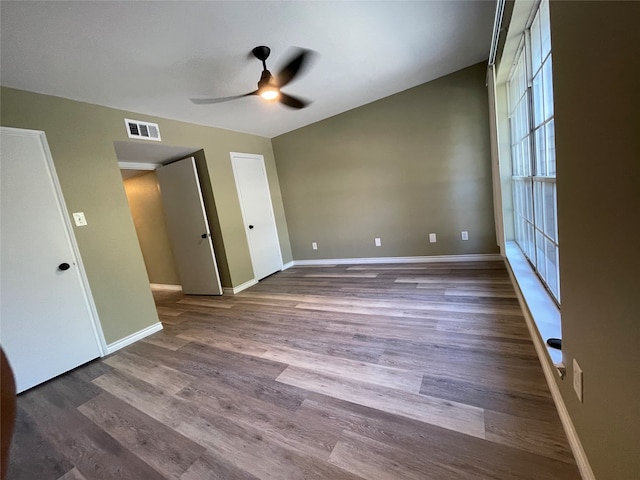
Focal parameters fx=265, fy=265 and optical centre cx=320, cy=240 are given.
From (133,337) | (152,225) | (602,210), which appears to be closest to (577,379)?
(602,210)

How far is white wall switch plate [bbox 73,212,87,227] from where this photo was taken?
7.57 ft

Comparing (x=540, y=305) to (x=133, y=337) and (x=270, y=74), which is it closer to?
(x=270, y=74)

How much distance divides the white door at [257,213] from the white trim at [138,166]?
112cm

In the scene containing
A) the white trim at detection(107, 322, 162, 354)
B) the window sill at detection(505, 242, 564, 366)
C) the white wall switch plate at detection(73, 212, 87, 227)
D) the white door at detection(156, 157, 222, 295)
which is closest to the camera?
the window sill at detection(505, 242, 564, 366)

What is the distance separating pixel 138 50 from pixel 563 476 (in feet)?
10.5

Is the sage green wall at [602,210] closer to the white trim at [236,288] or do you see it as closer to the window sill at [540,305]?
the window sill at [540,305]

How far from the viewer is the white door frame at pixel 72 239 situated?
2.10 metres

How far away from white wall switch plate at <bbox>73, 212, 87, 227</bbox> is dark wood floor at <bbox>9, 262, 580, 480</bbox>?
1.23 meters

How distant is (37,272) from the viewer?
2105 mm

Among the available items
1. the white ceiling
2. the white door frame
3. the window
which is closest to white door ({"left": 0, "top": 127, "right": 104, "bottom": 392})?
the white door frame

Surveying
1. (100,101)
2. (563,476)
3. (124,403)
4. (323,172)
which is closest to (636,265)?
(563,476)

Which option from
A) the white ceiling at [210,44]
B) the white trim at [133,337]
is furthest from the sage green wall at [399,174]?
the white trim at [133,337]

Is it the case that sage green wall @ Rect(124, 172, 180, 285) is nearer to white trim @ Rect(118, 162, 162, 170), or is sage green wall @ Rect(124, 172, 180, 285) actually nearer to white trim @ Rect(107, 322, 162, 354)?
white trim @ Rect(118, 162, 162, 170)

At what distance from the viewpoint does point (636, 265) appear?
23.4 inches
